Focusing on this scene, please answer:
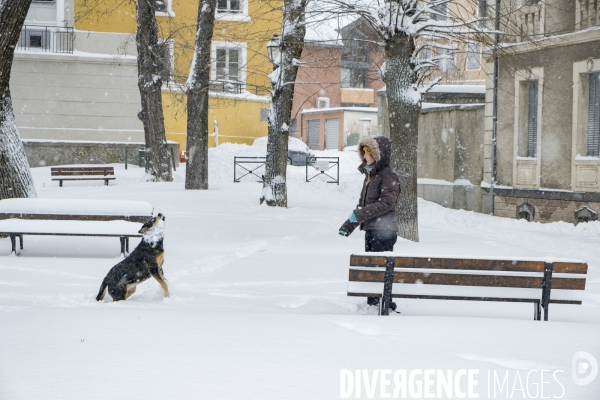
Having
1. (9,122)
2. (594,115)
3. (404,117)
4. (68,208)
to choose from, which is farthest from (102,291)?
(594,115)

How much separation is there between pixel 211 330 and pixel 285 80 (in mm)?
12108

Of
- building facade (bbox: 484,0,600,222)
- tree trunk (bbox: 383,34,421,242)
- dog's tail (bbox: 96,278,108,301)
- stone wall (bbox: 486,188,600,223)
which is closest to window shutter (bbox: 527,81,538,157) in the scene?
building facade (bbox: 484,0,600,222)

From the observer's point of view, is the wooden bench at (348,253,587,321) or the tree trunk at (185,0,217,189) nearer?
the wooden bench at (348,253,587,321)

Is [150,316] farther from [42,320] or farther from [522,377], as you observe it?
[522,377]

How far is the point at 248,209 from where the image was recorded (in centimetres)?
1725

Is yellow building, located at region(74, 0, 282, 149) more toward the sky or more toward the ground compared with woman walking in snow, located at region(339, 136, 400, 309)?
more toward the sky

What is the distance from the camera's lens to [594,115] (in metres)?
17.8

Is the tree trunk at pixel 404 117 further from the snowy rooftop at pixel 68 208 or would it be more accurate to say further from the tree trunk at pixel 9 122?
the tree trunk at pixel 9 122

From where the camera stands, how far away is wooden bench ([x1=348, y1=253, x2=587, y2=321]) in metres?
6.93

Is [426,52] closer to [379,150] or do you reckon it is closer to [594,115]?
[594,115]

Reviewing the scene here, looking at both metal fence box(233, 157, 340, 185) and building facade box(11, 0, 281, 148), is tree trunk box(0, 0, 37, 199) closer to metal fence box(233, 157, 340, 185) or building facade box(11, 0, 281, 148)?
metal fence box(233, 157, 340, 185)

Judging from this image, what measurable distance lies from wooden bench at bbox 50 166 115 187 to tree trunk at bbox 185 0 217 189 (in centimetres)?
390

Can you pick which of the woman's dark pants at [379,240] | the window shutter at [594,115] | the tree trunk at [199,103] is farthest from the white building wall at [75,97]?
the woman's dark pants at [379,240]

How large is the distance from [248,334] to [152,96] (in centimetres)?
1901
